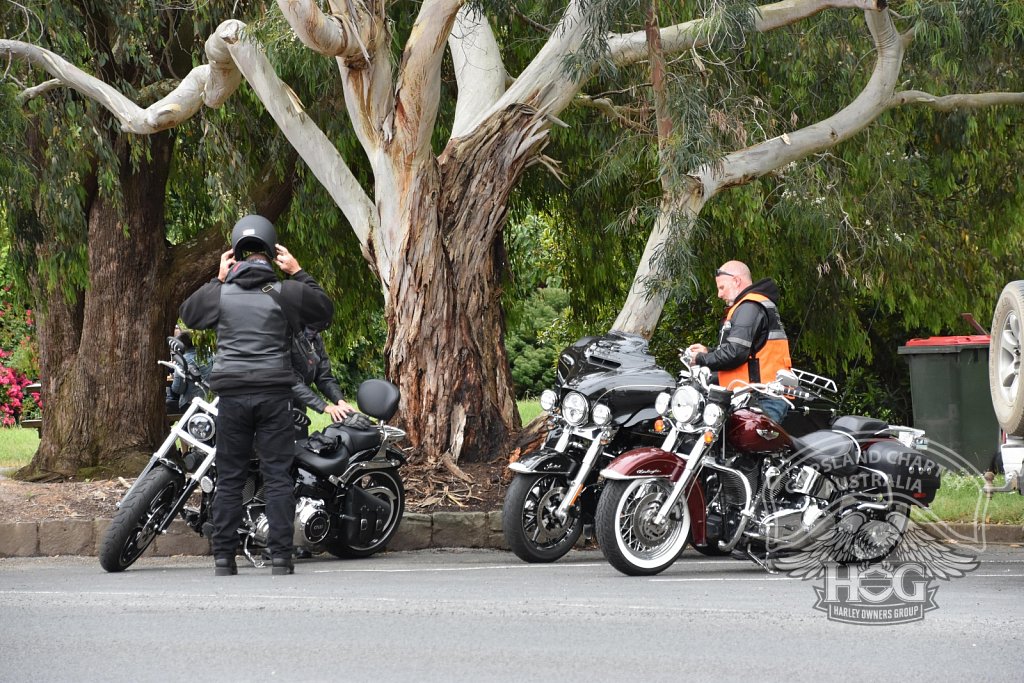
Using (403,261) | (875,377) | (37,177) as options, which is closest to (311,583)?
(403,261)

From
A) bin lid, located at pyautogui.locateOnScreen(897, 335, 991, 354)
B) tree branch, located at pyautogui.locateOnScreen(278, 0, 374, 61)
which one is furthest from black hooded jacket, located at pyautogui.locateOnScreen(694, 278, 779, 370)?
bin lid, located at pyautogui.locateOnScreen(897, 335, 991, 354)

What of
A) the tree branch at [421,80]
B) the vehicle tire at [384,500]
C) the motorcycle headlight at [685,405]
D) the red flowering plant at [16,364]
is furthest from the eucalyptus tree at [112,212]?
the red flowering plant at [16,364]

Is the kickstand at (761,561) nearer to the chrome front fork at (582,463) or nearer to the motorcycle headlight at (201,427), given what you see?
the chrome front fork at (582,463)

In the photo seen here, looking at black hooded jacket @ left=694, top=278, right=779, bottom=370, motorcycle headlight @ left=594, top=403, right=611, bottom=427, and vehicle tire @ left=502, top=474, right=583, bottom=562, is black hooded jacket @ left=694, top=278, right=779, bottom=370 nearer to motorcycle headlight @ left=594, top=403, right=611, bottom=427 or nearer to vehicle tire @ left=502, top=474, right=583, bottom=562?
Answer: motorcycle headlight @ left=594, top=403, right=611, bottom=427

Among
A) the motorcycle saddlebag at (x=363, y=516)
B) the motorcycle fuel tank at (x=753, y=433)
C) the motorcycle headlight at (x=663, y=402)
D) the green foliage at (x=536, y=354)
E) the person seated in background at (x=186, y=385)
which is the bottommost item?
the motorcycle saddlebag at (x=363, y=516)

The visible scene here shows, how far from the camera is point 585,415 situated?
888 cm

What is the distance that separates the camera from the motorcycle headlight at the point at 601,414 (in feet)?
28.9

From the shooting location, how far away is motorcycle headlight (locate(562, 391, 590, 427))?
8867 mm

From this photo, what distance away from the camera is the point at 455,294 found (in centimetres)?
1174

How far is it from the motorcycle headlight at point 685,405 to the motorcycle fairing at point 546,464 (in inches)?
32.2

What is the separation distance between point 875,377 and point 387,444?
13633mm

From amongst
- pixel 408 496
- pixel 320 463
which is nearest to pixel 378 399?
pixel 320 463

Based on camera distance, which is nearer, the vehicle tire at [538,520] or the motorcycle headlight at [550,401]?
the vehicle tire at [538,520]

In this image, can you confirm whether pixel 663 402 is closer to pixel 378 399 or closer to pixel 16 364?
pixel 378 399
